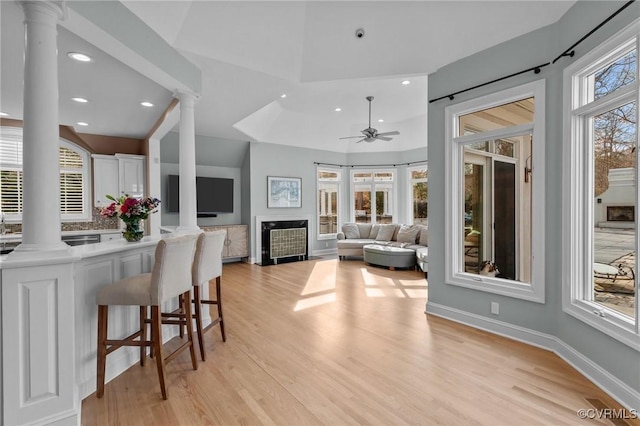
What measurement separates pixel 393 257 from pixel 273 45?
447cm

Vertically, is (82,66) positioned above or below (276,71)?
below

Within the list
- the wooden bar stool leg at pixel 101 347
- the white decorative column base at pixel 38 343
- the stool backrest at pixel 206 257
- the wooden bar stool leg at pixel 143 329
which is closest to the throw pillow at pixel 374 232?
the stool backrest at pixel 206 257

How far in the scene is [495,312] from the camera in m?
3.25

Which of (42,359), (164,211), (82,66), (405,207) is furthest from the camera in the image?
(405,207)

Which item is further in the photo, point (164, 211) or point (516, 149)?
point (164, 211)

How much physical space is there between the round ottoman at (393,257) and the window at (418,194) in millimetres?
2090

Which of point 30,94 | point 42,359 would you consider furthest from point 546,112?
point 42,359

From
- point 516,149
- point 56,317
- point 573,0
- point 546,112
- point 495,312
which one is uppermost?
point 573,0

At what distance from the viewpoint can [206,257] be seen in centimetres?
290

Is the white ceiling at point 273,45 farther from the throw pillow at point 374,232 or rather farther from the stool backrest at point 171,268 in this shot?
the throw pillow at point 374,232

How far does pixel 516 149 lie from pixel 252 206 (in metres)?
5.51

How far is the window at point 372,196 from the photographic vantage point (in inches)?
346

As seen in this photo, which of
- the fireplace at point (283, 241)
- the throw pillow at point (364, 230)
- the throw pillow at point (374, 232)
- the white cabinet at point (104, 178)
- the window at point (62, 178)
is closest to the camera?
the window at point (62, 178)

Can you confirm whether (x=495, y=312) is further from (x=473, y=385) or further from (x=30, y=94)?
(x=30, y=94)
